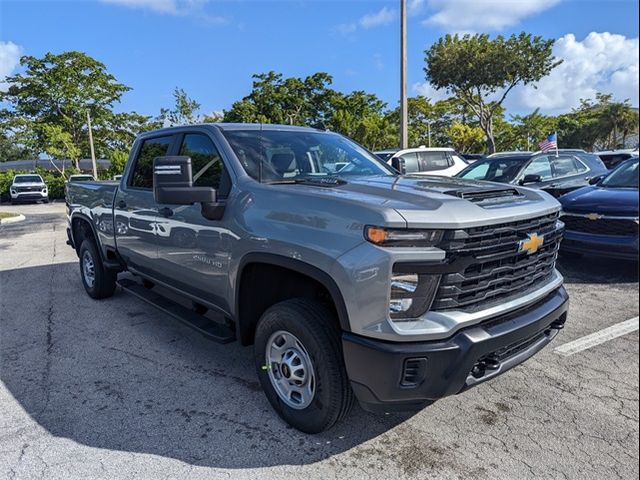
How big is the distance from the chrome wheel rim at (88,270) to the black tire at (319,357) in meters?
3.91

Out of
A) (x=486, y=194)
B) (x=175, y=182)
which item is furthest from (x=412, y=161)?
(x=175, y=182)

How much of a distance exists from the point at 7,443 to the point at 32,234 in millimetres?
11733

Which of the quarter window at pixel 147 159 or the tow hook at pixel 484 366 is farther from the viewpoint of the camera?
the quarter window at pixel 147 159

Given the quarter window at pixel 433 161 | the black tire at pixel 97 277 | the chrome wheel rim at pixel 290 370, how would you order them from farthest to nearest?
the quarter window at pixel 433 161 → the black tire at pixel 97 277 → the chrome wheel rim at pixel 290 370

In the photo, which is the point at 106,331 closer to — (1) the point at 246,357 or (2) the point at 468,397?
(1) the point at 246,357

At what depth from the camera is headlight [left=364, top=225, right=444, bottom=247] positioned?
7.73ft

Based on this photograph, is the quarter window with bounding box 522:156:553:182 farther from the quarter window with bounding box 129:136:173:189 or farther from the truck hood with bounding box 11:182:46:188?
the truck hood with bounding box 11:182:46:188

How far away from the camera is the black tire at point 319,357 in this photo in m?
2.67

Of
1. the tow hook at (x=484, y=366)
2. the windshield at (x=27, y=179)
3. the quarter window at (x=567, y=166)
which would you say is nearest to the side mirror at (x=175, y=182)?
the tow hook at (x=484, y=366)

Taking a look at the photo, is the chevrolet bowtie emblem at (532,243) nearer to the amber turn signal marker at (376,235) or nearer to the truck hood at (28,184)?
the amber turn signal marker at (376,235)

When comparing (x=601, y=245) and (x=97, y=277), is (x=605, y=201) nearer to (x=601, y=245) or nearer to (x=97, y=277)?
(x=601, y=245)

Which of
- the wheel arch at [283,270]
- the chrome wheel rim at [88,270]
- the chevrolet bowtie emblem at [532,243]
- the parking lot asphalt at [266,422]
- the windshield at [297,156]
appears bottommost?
the parking lot asphalt at [266,422]

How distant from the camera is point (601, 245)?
156 cm

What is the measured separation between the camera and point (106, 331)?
16.1 feet
